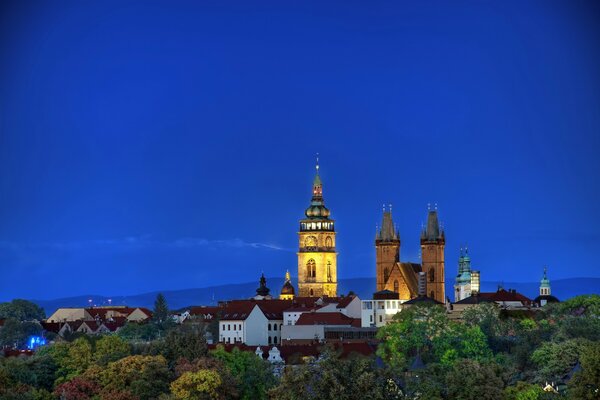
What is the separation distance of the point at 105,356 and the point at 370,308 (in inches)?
2335

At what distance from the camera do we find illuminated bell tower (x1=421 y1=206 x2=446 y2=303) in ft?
582

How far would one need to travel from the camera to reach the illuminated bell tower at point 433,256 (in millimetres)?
177250

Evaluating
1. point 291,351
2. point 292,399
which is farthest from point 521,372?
point 291,351

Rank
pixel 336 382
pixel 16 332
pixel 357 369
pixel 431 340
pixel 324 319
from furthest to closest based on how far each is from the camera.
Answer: pixel 16 332 → pixel 324 319 → pixel 431 340 → pixel 357 369 → pixel 336 382

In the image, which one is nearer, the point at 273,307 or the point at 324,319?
the point at 324,319

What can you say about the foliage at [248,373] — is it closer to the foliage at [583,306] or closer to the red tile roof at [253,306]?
the foliage at [583,306]

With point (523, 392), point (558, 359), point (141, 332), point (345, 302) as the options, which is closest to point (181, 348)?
point (558, 359)

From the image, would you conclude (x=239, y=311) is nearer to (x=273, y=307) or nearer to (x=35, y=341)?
(x=273, y=307)

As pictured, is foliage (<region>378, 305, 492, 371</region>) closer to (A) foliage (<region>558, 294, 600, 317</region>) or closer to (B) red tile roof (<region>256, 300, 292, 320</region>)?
(A) foliage (<region>558, 294, 600, 317</region>)

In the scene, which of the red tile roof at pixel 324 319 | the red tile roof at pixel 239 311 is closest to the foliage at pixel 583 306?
the red tile roof at pixel 324 319

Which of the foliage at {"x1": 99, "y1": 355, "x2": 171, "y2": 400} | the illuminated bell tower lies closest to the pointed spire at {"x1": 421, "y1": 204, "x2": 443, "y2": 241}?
the illuminated bell tower

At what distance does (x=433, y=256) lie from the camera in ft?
589

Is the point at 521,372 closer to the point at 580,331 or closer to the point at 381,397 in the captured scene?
the point at 580,331

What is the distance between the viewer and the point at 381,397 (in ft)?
233
